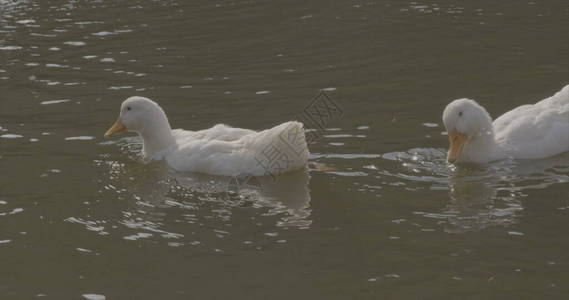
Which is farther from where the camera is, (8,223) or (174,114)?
(174,114)

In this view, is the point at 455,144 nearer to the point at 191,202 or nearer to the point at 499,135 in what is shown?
the point at 499,135

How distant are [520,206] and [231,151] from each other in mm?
3175

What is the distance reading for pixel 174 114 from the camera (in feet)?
41.0

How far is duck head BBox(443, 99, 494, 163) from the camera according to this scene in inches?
405

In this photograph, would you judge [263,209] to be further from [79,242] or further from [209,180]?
[79,242]

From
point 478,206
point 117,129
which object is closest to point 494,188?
point 478,206

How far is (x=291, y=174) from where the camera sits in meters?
10.3

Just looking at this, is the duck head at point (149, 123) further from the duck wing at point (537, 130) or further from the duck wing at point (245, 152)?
the duck wing at point (537, 130)

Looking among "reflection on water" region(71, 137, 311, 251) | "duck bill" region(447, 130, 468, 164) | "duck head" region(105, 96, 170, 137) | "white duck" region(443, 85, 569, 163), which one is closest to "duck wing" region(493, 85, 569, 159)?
"white duck" region(443, 85, 569, 163)

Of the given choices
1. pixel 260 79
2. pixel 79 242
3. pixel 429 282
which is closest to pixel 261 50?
pixel 260 79

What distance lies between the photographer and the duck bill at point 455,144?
10211 mm

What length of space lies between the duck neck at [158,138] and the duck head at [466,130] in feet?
10.4

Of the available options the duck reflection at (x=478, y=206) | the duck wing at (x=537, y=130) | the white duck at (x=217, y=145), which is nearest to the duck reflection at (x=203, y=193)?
the white duck at (x=217, y=145)

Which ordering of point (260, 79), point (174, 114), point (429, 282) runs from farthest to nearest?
point (260, 79), point (174, 114), point (429, 282)
